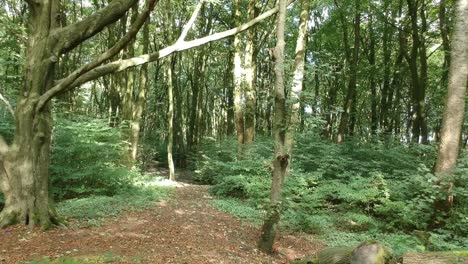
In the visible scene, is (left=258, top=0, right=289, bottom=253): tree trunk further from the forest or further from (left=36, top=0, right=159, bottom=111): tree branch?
(left=36, top=0, right=159, bottom=111): tree branch

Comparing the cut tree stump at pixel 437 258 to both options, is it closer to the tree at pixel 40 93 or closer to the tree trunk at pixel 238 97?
the tree at pixel 40 93

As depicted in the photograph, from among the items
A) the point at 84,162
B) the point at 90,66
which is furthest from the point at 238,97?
the point at 90,66

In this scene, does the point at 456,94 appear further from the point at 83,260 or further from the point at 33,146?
the point at 33,146

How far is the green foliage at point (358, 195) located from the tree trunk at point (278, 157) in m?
0.70

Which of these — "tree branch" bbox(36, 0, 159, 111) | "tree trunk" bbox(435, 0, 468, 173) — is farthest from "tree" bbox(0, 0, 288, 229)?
"tree trunk" bbox(435, 0, 468, 173)

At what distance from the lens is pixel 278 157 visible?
682 cm

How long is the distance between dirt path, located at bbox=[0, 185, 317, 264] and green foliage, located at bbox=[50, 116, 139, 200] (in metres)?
2.93

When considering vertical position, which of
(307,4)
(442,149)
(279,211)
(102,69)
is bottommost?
(279,211)

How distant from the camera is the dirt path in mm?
5672

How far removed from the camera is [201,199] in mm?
11945

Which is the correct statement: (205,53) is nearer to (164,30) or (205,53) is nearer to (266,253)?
(164,30)

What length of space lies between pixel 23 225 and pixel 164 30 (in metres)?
18.0

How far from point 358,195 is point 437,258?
4.44 metres

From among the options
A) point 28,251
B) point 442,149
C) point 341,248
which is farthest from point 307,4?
point 28,251
